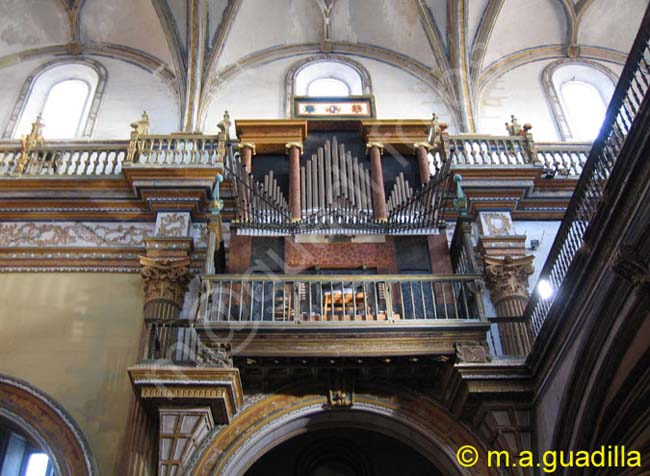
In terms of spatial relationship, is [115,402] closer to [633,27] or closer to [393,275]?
[393,275]

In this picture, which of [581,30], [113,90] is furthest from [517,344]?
[113,90]

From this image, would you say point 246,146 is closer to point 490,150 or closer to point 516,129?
point 490,150


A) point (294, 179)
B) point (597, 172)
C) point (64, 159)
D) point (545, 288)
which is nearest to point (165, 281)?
point (294, 179)

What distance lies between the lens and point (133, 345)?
33.3 ft

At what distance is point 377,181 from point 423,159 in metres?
1.05

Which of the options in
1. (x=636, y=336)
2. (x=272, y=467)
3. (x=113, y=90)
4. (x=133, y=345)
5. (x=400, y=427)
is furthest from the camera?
(x=113, y=90)

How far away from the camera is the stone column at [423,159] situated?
1176cm

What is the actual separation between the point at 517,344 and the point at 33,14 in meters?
12.5

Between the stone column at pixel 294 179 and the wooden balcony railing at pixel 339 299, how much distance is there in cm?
164

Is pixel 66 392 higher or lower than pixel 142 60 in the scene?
lower

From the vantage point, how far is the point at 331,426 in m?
9.48

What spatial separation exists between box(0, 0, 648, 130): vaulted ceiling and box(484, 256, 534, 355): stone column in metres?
5.25

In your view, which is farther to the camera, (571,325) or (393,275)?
(393,275)

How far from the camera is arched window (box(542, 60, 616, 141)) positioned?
14133 millimetres
